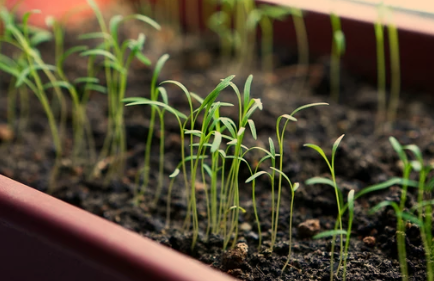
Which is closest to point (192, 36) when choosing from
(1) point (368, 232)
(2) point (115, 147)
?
(2) point (115, 147)

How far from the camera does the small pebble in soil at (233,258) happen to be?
94 cm

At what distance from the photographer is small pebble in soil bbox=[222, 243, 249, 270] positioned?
935 millimetres

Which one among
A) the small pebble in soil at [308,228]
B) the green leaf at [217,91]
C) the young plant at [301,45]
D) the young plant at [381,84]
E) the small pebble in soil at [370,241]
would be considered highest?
the young plant at [301,45]

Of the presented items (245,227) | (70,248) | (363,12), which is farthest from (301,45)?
(70,248)

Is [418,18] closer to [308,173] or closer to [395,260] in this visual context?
[308,173]

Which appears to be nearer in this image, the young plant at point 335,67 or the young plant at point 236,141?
the young plant at point 236,141

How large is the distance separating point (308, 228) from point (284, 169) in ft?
0.70

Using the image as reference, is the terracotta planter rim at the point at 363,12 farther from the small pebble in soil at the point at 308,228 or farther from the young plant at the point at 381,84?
the small pebble in soil at the point at 308,228

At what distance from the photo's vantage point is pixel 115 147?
140 cm

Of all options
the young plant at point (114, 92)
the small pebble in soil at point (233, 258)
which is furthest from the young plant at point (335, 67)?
the small pebble in soil at point (233, 258)

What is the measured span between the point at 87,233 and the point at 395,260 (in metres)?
0.56

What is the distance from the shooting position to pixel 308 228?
105 cm

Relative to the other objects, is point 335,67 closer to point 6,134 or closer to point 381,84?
point 381,84

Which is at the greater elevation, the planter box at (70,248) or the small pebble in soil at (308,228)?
the small pebble in soil at (308,228)
